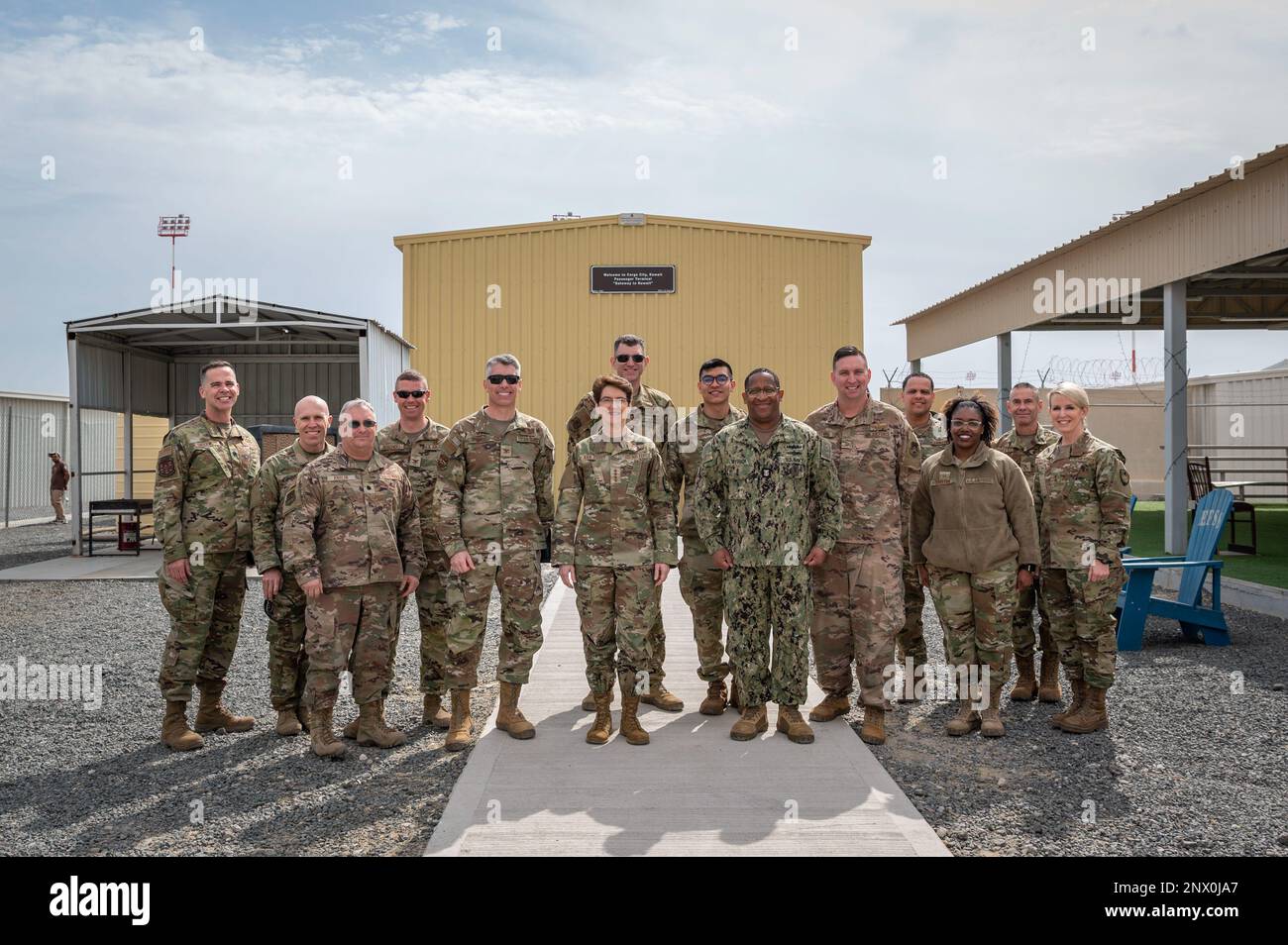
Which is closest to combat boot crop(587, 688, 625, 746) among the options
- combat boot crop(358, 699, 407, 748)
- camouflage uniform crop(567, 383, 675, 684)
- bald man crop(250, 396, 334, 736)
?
camouflage uniform crop(567, 383, 675, 684)

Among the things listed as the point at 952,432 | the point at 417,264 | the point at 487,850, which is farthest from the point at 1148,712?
the point at 417,264

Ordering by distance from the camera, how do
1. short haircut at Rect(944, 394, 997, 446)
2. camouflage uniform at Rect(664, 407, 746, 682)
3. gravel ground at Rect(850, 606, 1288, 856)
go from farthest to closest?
camouflage uniform at Rect(664, 407, 746, 682) → short haircut at Rect(944, 394, 997, 446) → gravel ground at Rect(850, 606, 1288, 856)

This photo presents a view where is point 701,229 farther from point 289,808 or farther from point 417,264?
point 289,808

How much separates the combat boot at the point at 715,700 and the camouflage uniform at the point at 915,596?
3.84ft

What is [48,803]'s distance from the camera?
155 inches

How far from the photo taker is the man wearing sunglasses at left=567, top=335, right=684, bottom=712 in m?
5.18

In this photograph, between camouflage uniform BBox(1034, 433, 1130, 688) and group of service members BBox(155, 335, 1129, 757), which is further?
camouflage uniform BBox(1034, 433, 1130, 688)

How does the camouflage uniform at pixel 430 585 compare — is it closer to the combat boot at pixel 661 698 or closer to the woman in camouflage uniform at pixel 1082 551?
the combat boot at pixel 661 698

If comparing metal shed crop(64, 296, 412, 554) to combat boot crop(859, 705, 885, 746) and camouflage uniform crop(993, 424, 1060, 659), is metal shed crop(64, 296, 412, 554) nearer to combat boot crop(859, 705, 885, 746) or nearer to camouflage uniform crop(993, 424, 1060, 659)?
camouflage uniform crop(993, 424, 1060, 659)

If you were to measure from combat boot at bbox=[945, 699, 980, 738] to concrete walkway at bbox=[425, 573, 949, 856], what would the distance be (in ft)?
1.79

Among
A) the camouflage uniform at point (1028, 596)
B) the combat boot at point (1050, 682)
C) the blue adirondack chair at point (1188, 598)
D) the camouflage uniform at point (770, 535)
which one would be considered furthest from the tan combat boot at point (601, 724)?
the blue adirondack chair at point (1188, 598)

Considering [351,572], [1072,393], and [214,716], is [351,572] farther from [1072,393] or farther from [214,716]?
[1072,393]

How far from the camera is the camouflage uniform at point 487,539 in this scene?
15.2 feet

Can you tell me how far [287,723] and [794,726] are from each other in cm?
267
